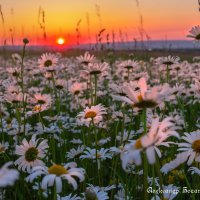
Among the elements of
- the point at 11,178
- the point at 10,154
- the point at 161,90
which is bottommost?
the point at 10,154

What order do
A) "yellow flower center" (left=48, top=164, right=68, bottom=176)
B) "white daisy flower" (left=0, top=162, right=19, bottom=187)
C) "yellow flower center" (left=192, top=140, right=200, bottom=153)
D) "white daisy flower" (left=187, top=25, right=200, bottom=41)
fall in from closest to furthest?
"white daisy flower" (left=0, top=162, right=19, bottom=187), "yellow flower center" (left=48, top=164, right=68, bottom=176), "yellow flower center" (left=192, top=140, right=200, bottom=153), "white daisy flower" (left=187, top=25, right=200, bottom=41)

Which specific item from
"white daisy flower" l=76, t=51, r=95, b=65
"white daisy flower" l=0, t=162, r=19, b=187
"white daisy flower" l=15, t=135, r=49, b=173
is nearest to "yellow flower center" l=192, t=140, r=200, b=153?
"white daisy flower" l=15, t=135, r=49, b=173

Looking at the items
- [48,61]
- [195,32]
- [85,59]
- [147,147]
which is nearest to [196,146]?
[147,147]

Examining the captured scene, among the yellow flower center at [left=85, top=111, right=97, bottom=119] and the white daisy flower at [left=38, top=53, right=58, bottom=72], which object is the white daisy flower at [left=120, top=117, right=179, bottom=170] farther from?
the white daisy flower at [left=38, top=53, right=58, bottom=72]

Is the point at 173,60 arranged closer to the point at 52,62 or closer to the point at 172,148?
the point at 52,62

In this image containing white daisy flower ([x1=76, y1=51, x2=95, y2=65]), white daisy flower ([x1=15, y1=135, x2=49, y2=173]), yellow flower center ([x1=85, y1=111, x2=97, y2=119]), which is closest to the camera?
white daisy flower ([x1=15, y1=135, x2=49, y2=173])

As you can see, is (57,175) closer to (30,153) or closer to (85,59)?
(30,153)

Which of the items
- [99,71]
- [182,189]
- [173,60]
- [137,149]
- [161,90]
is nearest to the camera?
[137,149]

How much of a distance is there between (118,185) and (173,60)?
2.56m

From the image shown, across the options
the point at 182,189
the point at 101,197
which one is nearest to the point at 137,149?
the point at 101,197

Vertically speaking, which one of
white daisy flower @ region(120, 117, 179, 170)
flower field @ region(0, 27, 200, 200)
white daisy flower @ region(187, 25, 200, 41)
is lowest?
flower field @ region(0, 27, 200, 200)

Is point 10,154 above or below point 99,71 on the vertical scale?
below

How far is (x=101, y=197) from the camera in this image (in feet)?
7.09

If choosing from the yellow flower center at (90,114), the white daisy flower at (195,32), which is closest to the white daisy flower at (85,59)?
the white daisy flower at (195,32)
